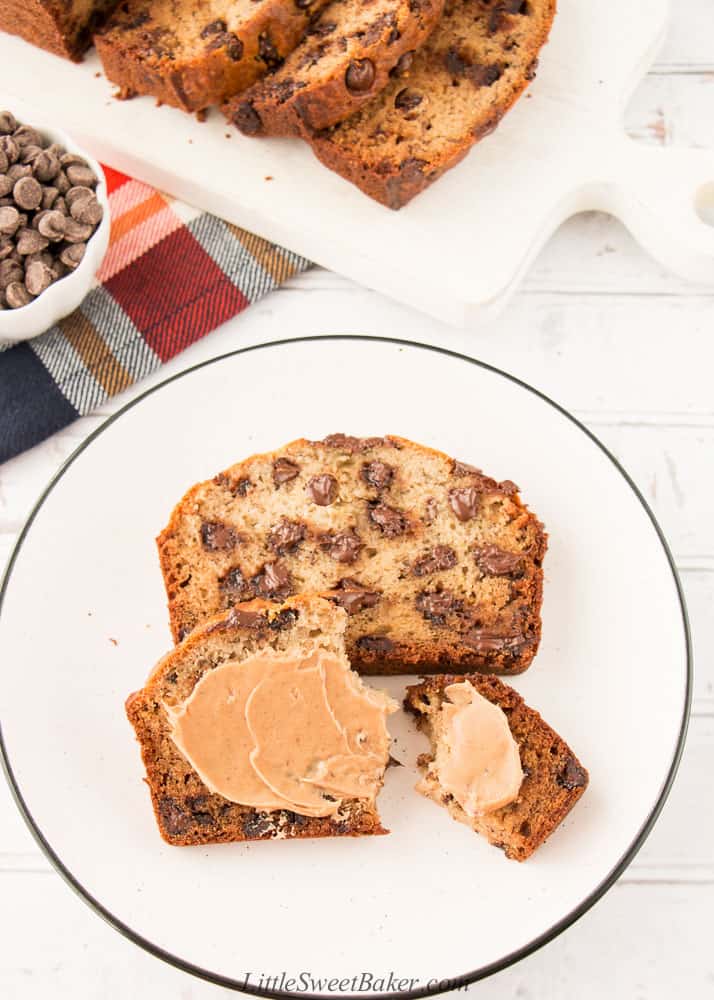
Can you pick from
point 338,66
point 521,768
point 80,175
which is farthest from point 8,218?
point 521,768

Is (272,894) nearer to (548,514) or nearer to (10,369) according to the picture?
(548,514)

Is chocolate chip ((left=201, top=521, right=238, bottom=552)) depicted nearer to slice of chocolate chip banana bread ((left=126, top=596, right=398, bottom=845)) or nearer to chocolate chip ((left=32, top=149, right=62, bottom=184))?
slice of chocolate chip banana bread ((left=126, top=596, right=398, bottom=845))

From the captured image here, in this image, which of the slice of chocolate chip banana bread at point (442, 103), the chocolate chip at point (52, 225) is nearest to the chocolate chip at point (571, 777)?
the slice of chocolate chip banana bread at point (442, 103)

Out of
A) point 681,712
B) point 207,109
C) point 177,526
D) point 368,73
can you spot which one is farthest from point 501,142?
point 681,712

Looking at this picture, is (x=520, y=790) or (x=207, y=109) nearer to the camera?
(x=520, y=790)

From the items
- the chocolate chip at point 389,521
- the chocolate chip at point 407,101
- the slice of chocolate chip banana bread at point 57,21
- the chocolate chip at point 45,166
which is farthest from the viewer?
the slice of chocolate chip banana bread at point 57,21

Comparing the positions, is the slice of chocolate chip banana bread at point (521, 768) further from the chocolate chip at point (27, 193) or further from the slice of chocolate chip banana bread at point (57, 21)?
the slice of chocolate chip banana bread at point (57, 21)

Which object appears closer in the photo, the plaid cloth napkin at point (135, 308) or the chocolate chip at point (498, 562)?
the chocolate chip at point (498, 562)
